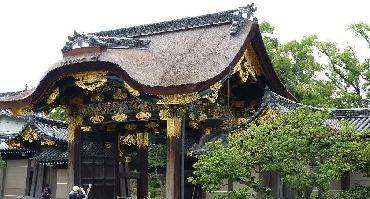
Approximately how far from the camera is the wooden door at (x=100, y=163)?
19.4 m

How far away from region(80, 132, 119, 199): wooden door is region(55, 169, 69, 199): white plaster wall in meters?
7.63

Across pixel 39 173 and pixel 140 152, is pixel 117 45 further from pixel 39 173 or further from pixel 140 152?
pixel 39 173

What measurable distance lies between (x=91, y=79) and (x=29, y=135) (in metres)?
11.8

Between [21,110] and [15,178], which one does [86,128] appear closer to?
[21,110]

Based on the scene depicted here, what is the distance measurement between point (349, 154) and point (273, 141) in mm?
1766

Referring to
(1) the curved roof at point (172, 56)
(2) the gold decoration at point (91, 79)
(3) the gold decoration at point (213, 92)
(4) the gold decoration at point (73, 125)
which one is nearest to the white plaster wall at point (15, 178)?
(4) the gold decoration at point (73, 125)

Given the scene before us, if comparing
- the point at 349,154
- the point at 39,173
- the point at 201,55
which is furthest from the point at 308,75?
the point at 349,154

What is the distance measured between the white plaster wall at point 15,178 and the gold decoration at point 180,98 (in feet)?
63.7

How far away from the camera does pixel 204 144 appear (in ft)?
53.0

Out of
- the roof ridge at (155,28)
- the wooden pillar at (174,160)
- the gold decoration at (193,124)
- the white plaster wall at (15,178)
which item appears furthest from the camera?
the white plaster wall at (15,178)

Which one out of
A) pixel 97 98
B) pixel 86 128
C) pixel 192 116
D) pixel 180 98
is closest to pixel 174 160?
pixel 180 98

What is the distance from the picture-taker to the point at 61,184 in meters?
27.5

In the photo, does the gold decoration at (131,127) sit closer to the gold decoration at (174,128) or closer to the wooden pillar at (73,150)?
the wooden pillar at (73,150)

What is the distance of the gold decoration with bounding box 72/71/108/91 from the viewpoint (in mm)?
16109
